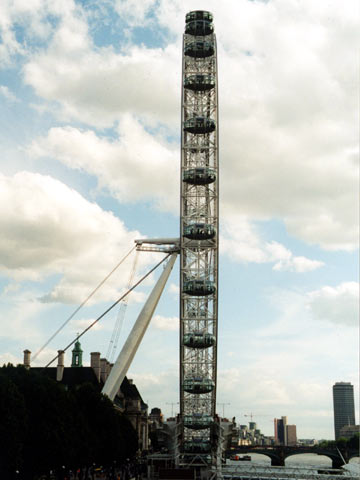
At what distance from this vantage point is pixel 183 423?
3826 inches

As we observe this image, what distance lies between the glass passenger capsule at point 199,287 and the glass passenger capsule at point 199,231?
6027mm

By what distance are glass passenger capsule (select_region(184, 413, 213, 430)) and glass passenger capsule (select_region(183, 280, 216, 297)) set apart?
717 inches

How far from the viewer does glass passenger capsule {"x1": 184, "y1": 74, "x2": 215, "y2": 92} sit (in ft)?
310

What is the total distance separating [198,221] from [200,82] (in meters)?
19.1

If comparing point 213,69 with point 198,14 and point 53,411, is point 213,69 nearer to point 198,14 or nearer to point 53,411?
point 198,14

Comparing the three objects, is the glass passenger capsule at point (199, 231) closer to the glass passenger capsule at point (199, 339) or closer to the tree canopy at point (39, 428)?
the glass passenger capsule at point (199, 339)

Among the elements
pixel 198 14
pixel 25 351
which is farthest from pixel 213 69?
pixel 25 351

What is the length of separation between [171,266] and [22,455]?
41.1 meters

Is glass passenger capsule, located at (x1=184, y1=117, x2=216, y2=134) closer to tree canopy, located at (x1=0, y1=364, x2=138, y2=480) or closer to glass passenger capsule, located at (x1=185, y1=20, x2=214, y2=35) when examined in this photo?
glass passenger capsule, located at (x1=185, y1=20, x2=214, y2=35)

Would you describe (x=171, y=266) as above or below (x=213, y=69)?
below

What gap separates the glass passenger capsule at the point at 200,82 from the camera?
310 ft

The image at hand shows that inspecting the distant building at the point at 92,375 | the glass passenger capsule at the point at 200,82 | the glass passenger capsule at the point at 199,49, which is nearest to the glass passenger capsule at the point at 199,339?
the glass passenger capsule at the point at 200,82

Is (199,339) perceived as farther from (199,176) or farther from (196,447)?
(199,176)

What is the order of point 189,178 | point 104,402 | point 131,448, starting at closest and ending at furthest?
1. point 104,402
2. point 189,178
3. point 131,448
